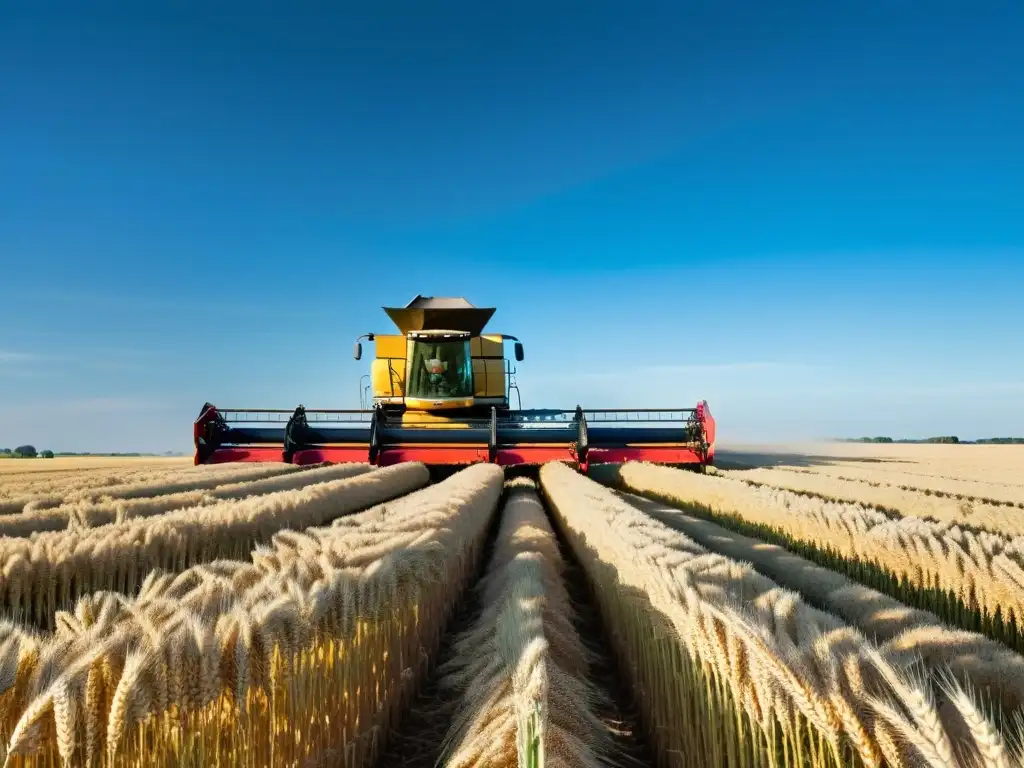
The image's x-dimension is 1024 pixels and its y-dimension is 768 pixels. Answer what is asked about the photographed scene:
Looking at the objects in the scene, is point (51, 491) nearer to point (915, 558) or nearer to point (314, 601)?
point (314, 601)

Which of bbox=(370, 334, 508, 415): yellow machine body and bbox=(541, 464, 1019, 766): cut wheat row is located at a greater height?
bbox=(370, 334, 508, 415): yellow machine body

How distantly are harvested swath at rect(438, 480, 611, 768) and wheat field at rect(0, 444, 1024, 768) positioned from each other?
0.04 ft

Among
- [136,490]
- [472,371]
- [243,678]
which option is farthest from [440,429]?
[243,678]

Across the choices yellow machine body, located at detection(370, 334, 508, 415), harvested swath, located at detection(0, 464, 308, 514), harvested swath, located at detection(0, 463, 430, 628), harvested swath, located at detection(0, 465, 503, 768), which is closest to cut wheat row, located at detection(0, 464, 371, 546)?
harvested swath, located at detection(0, 464, 308, 514)

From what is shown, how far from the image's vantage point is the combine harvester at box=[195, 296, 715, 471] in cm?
1269

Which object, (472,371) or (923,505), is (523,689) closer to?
(923,505)

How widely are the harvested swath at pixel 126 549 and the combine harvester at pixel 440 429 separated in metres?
6.68

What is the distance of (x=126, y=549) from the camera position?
3.74 meters

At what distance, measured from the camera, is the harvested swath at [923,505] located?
4871 millimetres

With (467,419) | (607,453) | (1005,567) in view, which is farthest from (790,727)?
(467,419)

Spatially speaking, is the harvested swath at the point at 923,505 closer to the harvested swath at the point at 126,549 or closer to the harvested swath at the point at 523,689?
the harvested swath at the point at 523,689

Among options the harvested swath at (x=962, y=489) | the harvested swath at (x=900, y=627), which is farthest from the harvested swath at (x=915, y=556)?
the harvested swath at (x=962, y=489)

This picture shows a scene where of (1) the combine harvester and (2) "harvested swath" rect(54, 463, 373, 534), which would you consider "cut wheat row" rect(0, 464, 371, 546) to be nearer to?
(2) "harvested swath" rect(54, 463, 373, 534)

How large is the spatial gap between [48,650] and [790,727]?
5.90 ft
